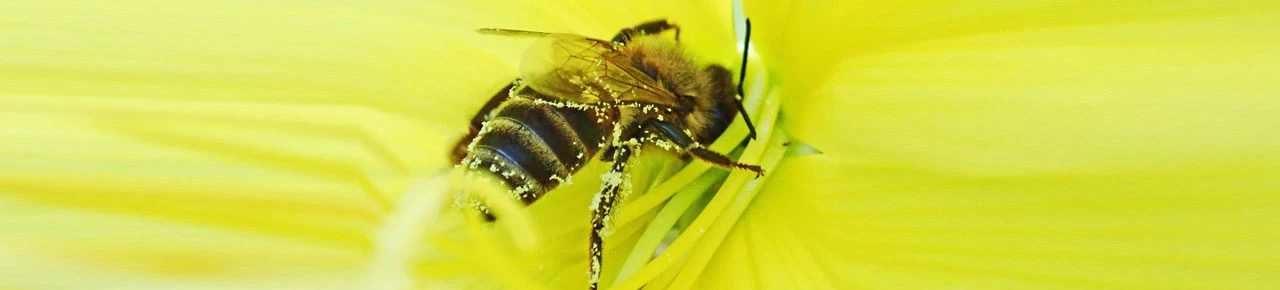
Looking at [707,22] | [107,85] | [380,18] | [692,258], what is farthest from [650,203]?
[107,85]

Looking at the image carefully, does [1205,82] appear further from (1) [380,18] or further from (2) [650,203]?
(1) [380,18]

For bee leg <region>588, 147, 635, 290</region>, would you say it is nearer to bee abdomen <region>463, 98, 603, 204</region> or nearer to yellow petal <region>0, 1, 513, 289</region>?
bee abdomen <region>463, 98, 603, 204</region>

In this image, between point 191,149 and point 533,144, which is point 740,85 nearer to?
point 533,144

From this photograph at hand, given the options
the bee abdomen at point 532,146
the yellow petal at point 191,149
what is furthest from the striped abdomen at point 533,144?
the yellow petal at point 191,149

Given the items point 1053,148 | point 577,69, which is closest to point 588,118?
point 577,69

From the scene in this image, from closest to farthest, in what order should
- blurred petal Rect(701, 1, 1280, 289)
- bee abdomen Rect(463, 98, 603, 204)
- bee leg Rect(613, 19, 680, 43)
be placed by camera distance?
blurred petal Rect(701, 1, 1280, 289)
bee abdomen Rect(463, 98, 603, 204)
bee leg Rect(613, 19, 680, 43)

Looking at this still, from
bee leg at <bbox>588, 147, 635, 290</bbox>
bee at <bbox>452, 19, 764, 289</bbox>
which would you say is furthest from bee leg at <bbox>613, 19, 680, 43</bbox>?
bee leg at <bbox>588, 147, 635, 290</bbox>

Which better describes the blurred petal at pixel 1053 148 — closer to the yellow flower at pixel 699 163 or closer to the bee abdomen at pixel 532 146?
the yellow flower at pixel 699 163
